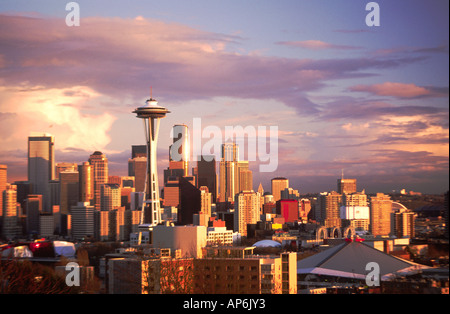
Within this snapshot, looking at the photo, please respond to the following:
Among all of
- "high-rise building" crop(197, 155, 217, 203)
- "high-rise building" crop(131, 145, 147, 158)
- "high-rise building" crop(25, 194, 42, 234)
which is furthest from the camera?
"high-rise building" crop(197, 155, 217, 203)

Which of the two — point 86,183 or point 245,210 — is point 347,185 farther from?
point 86,183

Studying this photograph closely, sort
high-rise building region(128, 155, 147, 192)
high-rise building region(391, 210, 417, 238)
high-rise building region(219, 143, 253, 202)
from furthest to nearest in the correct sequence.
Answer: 1. high-rise building region(128, 155, 147, 192)
2. high-rise building region(219, 143, 253, 202)
3. high-rise building region(391, 210, 417, 238)

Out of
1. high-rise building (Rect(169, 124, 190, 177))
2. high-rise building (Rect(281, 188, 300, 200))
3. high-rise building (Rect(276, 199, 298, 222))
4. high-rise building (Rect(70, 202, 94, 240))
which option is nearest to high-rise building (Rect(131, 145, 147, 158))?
high-rise building (Rect(169, 124, 190, 177))

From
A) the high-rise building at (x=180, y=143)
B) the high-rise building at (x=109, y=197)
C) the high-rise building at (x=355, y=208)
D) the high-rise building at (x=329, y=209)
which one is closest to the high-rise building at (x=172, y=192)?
the high-rise building at (x=109, y=197)

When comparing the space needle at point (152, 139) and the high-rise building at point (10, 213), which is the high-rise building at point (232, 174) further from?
the high-rise building at point (10, 213)

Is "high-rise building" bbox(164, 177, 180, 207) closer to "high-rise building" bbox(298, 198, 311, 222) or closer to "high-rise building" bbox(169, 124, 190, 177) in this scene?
"high-rise building" bbox(169, 124, 190, 177)

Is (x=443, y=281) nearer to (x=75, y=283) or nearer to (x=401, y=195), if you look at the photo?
(x=75, y=283)
